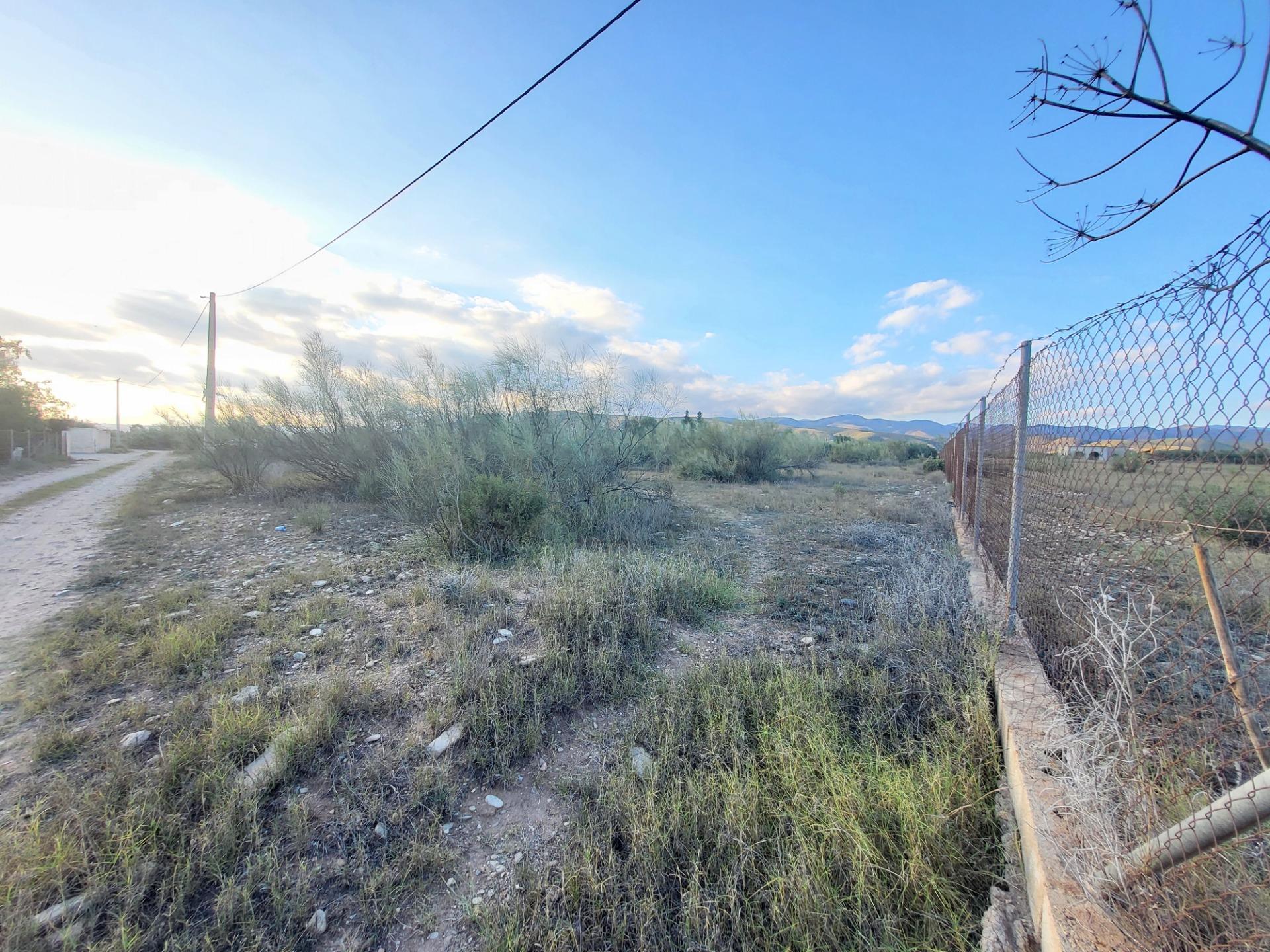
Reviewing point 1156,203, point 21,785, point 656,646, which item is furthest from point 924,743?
point 21,785

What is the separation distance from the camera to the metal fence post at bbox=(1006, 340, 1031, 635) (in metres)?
3.12

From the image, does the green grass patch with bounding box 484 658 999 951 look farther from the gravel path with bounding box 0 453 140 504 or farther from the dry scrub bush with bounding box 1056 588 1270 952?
the gravel path with bounding box 0 453 140 504

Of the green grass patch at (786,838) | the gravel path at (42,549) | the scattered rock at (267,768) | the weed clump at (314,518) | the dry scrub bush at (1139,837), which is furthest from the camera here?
the weed clump at (314,518)

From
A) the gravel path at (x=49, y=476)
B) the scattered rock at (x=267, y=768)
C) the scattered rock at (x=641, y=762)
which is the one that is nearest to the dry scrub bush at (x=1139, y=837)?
the scattered rock at (x=641, y=762)

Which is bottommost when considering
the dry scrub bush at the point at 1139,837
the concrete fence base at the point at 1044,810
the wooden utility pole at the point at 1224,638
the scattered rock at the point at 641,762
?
the scattered rock at the point at 641,762

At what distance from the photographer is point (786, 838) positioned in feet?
6.76

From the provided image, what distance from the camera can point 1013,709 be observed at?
249 cm

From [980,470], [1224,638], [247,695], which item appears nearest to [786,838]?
[1224,638]

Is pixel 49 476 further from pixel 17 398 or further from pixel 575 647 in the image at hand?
pixel 575 647

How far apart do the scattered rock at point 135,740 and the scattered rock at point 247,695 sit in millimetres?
360

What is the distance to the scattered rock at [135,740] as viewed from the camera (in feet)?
8.43

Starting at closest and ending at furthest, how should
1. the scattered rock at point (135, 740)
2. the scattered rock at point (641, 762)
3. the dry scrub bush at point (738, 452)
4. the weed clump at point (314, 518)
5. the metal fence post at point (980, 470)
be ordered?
the scattered rock at point (641, 762) < the scattered rock at point (135, 740) < the metal fence post at point (980, 470) < the weed clump at point (314, 518) < the dry scrub bush at point (738, 452)

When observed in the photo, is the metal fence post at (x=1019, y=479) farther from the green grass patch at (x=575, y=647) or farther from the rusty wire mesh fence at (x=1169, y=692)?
the green grass patch at (x=575, y=647)

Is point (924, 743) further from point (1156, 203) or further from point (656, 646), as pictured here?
point (1156, 203)
